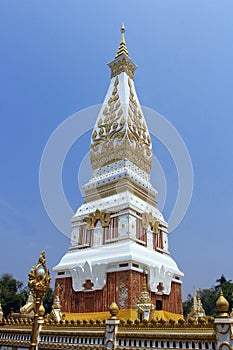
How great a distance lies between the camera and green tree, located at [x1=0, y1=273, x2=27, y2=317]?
Result: 151 ft

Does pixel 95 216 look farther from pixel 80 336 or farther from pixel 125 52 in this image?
pixel 125 52

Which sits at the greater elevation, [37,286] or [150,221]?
[150,221]

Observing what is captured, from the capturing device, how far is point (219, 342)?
6.51 meters

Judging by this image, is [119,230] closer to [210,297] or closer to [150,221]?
[150,221]

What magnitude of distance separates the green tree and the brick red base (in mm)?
28034

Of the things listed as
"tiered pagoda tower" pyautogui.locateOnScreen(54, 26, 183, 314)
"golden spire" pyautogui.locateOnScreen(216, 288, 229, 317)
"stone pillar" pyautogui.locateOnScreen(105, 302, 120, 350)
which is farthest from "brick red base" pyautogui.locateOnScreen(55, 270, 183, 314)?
"golden spire" pyautogui.locateOnScreen(216, 288, 229, 317)

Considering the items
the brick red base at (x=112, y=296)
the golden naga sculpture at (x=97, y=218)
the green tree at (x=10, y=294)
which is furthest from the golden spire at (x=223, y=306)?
the green tree at (x=10, y=294)

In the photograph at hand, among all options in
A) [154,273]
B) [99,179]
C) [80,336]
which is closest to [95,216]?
[99,179]

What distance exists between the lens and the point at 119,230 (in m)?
18.8

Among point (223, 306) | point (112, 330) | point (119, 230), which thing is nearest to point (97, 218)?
point (119, 230)

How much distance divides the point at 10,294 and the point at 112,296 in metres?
36.8

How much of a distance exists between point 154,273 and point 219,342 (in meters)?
11.4

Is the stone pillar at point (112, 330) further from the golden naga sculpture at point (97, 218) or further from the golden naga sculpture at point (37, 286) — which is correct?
the golden naga sculpture at point (97, 218)

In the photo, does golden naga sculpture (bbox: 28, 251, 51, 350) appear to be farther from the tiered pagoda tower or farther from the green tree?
the green tree
